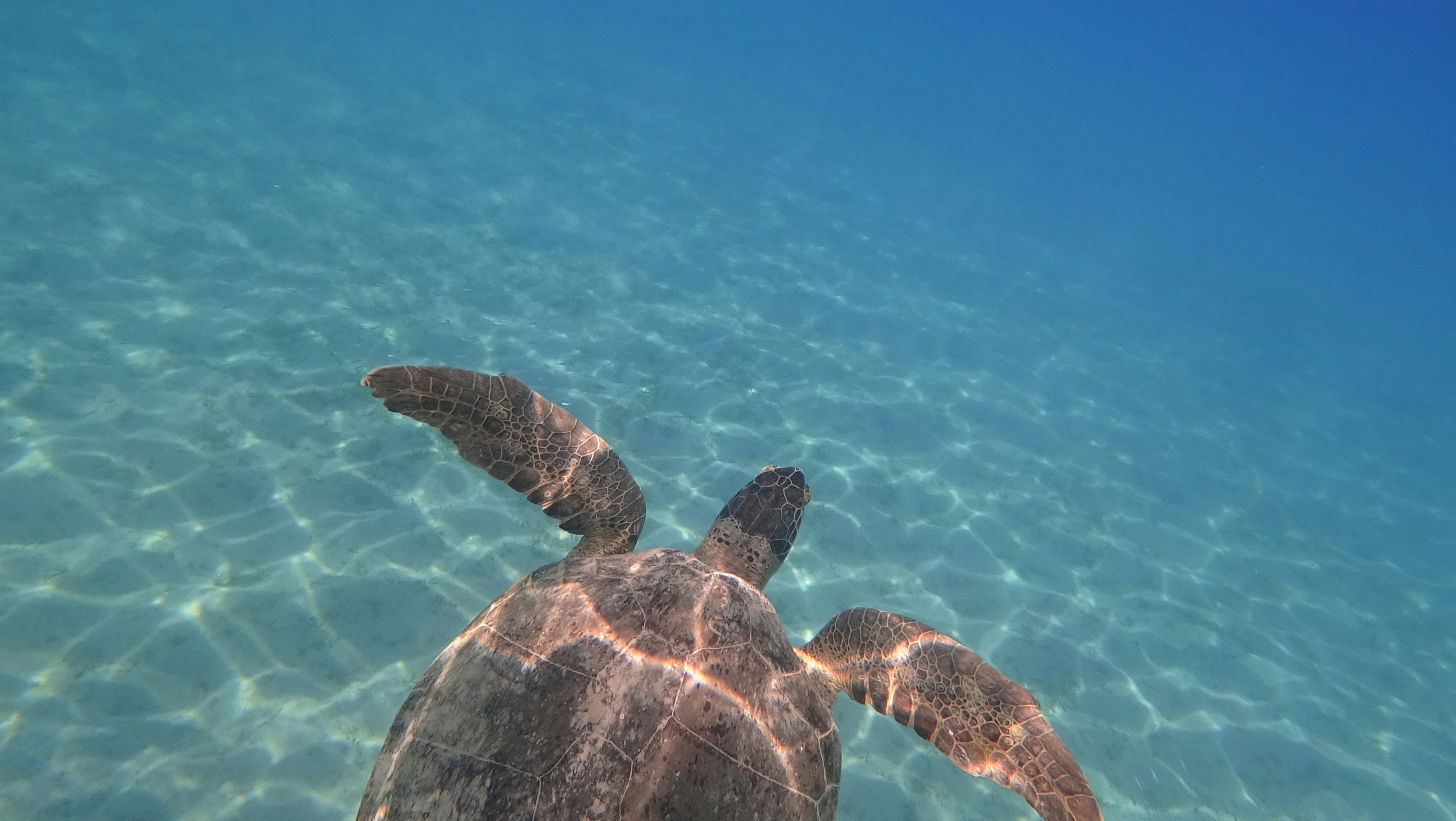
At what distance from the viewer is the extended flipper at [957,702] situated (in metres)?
2.98

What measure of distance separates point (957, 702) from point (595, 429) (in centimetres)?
537

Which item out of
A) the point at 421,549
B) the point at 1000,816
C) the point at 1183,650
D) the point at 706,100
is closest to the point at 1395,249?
the point at 706,100

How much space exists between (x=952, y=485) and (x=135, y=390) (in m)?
10.1

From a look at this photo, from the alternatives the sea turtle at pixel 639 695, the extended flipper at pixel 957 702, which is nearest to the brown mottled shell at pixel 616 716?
the sea turtle at pixel 639 695

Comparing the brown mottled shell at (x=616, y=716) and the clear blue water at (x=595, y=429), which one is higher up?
the brown mottled shell at (x=616, y=716)

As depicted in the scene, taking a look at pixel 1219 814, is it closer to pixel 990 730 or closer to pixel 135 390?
pixel 990 730

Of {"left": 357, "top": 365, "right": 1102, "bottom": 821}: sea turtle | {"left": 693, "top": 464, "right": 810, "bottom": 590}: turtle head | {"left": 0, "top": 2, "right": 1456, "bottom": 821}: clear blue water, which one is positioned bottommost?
{"left": 0, "top": 2, "right": 1456, "bottom": 821}: clear blue water

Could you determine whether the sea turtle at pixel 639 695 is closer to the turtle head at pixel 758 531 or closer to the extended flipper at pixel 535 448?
the extended flipper at pixel 535 448

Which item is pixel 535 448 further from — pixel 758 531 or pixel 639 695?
pixel 639 695

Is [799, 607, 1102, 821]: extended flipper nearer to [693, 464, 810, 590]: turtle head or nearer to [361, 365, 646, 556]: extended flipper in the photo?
[693, 464, 810, 590]: turtle head

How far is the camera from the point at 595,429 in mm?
7680

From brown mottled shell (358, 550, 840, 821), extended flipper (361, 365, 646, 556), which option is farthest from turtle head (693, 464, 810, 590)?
brown mottled shell (358, 550, 840, 821)

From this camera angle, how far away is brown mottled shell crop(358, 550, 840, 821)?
2.16 metres

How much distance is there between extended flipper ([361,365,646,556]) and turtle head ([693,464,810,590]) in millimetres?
551
